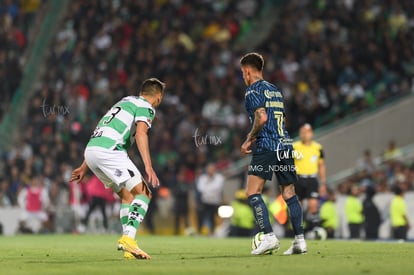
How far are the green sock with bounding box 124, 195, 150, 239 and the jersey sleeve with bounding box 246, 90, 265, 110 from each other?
1.71 m

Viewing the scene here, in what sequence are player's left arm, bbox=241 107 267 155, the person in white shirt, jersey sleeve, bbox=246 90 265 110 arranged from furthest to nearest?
1. the person in white shirt
2. jersey sleeve, bbox=246 90 265 110
3. player's left arm, bbox=241 107 267 155

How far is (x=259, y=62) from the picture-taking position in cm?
1268

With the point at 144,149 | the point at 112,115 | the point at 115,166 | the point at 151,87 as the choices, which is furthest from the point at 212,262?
the point at 151,87

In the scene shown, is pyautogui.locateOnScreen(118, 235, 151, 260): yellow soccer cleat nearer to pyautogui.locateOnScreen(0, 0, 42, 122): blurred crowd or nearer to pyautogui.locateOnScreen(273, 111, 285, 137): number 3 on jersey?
pyautogui.locateOnScreen(273, 111, 285, 137): number 3 on jersey

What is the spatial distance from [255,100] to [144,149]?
1601 mm

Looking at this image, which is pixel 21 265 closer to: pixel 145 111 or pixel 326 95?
pixel 145 111

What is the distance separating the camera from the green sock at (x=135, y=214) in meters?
11.9

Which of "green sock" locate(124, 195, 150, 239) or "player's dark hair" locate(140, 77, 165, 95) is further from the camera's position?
"player's dark hair" locate(140, 77, 165, 95)

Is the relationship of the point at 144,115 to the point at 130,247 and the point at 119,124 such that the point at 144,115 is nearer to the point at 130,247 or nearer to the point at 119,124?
the point at 119,124

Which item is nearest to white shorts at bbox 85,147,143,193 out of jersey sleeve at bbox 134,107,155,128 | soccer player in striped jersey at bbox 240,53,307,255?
jersey sleeve at bbox 134,107,155,128

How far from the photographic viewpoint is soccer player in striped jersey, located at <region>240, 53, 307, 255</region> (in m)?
12.5

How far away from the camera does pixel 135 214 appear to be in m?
11.9

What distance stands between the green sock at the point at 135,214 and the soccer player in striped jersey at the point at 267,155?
138 cm

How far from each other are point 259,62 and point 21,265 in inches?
151
